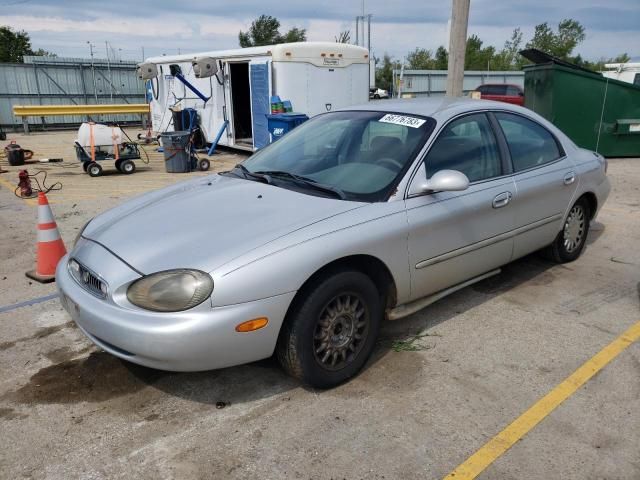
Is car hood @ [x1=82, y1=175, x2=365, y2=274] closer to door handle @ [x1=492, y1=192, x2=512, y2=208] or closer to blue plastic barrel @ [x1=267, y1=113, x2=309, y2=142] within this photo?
door handle @ [x1=492, y1=192, x2=512, y2=208]

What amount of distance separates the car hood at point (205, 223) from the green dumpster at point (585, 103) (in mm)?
9072

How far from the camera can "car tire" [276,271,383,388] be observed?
2777 millimetres

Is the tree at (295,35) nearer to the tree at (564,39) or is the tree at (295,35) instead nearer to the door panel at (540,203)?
the tree at (564,39)

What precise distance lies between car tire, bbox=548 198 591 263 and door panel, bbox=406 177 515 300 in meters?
1.08

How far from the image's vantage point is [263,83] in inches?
458

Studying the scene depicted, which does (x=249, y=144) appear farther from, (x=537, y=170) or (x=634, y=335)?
(x=634, y=335)

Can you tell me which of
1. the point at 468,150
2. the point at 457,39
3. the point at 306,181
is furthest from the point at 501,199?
the point at 457,39

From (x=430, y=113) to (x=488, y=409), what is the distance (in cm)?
198

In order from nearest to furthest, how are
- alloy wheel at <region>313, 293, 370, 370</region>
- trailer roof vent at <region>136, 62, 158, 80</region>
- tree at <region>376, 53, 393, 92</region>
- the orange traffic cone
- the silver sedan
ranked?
the silver sedan → alloy wheel at <region>313, 293, 370, 370</region> → the orange traffic cone → trailer roof vent at <region>136, 62, 158, 80</region> → tree at <region>376, 53, 393, 92</region>

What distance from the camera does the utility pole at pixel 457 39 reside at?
27.0 feet

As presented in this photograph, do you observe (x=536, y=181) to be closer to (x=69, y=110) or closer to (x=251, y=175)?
(x=251, y=175)

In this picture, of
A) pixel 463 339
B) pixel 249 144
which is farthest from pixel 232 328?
pixel 249 144

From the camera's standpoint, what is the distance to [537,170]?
4.25 metres

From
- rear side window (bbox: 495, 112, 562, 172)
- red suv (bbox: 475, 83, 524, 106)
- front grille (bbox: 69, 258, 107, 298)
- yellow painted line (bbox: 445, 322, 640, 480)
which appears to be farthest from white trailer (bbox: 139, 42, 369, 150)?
red suv (bbox: 475, 83, 524, 106)
